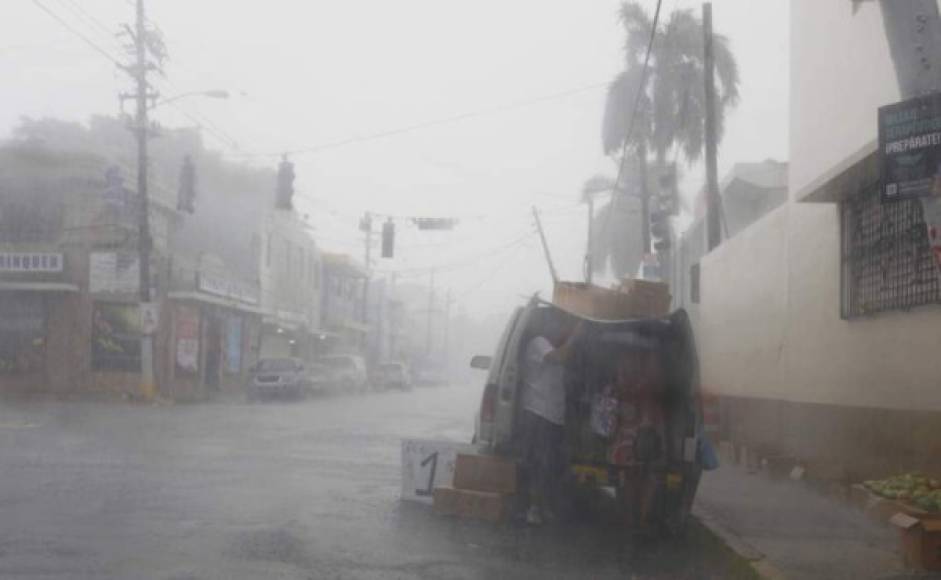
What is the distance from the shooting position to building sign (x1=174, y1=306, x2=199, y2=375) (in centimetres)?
3978

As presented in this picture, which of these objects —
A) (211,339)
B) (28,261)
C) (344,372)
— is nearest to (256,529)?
(28,261)

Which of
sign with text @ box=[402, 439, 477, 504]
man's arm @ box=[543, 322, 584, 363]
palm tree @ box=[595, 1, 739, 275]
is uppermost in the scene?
palm tree @ box=[595, 1, 739, 275]

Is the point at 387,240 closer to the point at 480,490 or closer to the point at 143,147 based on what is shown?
the point at 143,147

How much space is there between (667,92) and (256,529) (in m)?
25.9

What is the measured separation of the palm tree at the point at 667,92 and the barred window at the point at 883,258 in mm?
19919

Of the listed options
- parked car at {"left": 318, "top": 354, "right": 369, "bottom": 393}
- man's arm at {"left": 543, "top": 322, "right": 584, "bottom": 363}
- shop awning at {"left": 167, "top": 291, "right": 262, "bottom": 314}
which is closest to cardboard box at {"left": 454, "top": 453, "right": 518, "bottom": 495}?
man's arm at {"left": 543, "top": 322, "right": 584, "bottom": 363}

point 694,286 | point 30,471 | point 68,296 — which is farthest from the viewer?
point 68,296

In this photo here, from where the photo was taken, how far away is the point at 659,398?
10625mm

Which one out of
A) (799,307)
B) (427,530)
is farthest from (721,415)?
(427,530)

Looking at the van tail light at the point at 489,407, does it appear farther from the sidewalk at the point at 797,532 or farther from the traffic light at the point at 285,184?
the traffic light at the point at 285,184

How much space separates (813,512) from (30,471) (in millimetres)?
8406

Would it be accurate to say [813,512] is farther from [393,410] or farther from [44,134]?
[44,134]

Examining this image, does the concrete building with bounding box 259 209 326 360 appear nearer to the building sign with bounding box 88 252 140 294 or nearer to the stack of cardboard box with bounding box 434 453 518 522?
the building sign with bounding box 88 252 140 294

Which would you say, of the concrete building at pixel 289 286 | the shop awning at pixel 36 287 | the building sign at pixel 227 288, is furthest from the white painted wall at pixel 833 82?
the concrete building at pixel 289 286
